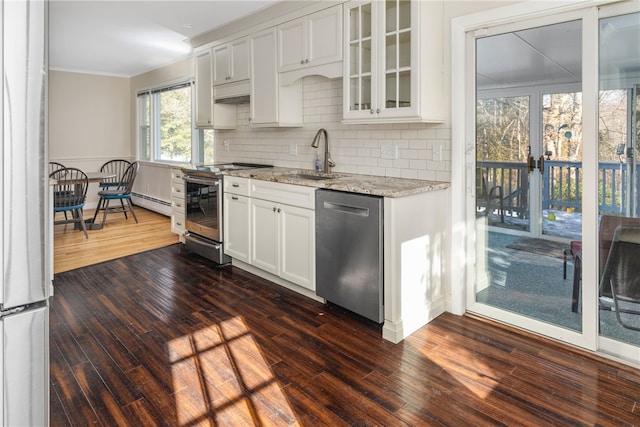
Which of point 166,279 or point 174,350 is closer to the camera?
point 174,350

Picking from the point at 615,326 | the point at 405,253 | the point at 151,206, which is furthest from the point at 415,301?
the point at 151,206

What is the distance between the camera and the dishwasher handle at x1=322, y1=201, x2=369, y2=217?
8.77ft

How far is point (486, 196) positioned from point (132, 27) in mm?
4267

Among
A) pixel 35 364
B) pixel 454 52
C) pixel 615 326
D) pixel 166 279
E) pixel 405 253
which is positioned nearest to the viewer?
pixel 35 364

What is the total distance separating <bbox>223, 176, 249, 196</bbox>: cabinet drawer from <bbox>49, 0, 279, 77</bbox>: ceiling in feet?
5.42

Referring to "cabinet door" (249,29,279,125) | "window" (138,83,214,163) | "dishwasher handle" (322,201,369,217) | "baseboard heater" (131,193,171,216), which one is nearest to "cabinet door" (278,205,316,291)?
"dishwasher handle" (322,201,369,217)

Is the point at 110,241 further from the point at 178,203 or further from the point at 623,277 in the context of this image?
the point at 623,277

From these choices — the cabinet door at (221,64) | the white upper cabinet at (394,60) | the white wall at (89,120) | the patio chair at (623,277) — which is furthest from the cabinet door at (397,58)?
the white wall at (89,120)

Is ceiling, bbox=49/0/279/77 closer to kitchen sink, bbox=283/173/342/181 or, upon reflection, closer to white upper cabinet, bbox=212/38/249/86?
white upper cabinet, bbox=212/38/249/86

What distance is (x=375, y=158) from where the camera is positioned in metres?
3.43

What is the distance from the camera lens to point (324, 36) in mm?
3346

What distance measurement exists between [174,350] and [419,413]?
145 centimetres

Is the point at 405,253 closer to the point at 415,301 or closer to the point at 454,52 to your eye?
the point at 415,301

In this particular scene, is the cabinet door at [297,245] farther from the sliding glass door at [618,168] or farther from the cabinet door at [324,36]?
the sliding glass door at [618,168]
